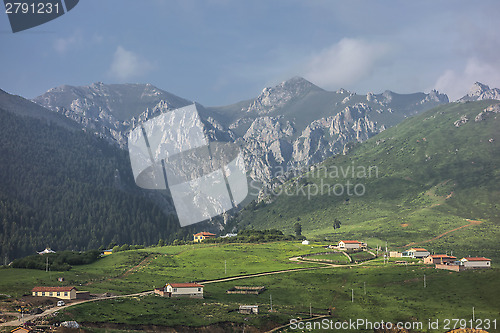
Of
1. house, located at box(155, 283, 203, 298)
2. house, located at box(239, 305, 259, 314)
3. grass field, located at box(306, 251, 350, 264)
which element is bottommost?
house, located at box(239, 305, 259, 314)

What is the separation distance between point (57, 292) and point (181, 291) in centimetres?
2907

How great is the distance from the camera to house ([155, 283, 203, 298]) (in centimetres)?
12381

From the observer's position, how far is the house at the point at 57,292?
4429 inches

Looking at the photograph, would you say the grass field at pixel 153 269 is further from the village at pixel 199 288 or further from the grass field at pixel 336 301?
the grass field at pixel 336 301

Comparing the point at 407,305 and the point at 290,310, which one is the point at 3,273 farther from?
the point at 407,305

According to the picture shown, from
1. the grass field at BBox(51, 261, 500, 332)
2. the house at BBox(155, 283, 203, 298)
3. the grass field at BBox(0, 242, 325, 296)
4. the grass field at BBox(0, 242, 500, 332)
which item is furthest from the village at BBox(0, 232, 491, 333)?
the grass field at BBox(0, 242, 325, 296)

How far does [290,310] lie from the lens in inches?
4638

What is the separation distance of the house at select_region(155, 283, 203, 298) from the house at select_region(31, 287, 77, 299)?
21113 millimetres

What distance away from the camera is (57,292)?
11262cm

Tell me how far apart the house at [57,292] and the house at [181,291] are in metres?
21.1

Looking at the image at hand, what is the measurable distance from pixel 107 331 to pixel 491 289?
9334 cm

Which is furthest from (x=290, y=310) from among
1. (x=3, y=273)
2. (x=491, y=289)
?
(x=3, y=273)

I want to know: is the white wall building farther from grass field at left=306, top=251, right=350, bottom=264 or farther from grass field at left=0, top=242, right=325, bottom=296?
grass field at left=306, top=251, right=350, bottom=264

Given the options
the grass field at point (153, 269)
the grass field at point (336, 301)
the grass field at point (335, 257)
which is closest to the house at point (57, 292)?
the grass field at point (153, 269)
